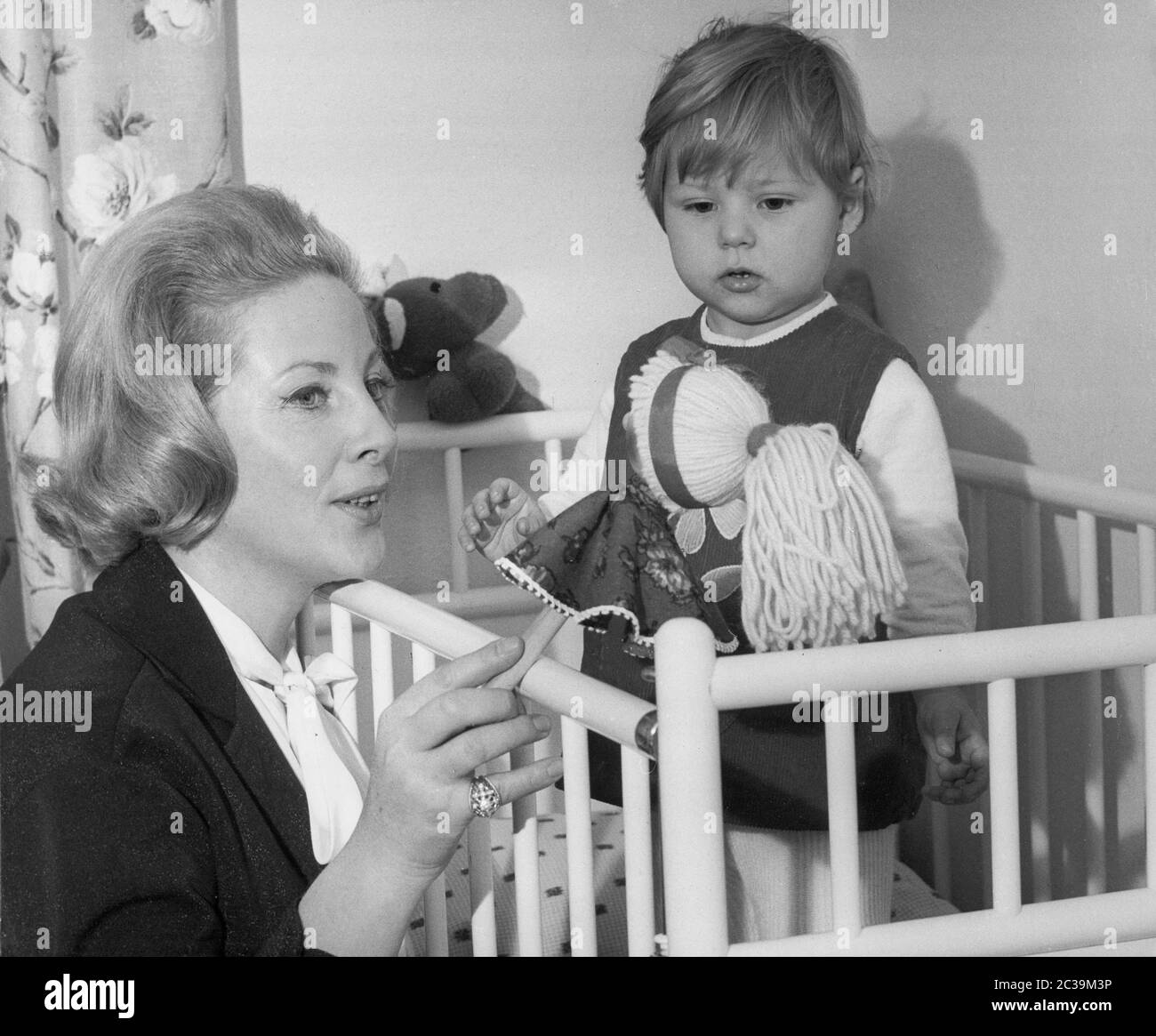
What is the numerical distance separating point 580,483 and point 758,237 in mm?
216

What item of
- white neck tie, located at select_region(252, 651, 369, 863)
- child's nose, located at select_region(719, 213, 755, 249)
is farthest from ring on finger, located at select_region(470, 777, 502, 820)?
child's nose, located at select_region(719, 213, 755, 249)

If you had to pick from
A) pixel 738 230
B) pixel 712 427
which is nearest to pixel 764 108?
pixel 738 230

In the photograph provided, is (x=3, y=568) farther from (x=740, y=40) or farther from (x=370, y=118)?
(x=740, y=40)

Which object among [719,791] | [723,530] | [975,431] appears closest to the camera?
[719,791]

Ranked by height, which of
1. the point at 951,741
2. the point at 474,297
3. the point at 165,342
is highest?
the point at 474,297

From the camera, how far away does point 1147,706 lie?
0.54 metres

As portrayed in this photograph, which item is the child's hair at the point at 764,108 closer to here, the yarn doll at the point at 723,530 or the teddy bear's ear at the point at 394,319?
the yarn doll at the point at 723,530

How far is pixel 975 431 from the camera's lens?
1068 mm

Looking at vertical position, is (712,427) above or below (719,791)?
above

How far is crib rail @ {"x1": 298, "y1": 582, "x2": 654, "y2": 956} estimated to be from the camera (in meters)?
0.52

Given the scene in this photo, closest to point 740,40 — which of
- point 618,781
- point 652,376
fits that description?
point 652,376

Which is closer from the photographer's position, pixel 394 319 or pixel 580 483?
pixel 580 483

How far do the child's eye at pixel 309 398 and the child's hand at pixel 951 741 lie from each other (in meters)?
0.37

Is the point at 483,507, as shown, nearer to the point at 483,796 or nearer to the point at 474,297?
the point at 483,796
